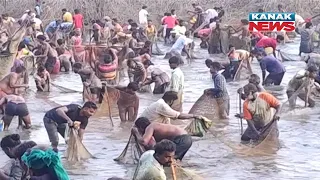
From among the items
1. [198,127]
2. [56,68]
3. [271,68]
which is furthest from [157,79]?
[198,127]

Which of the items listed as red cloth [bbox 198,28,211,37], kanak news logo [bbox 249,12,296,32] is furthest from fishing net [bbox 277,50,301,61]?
red cloth [bbox 198,28,211,37]

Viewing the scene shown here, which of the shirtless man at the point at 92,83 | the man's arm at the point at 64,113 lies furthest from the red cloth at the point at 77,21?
the man's arm at the point at 64,113

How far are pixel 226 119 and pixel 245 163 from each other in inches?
136

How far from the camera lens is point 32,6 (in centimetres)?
3512

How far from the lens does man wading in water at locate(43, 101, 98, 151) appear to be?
12.0 meters

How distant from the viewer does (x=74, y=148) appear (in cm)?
1262

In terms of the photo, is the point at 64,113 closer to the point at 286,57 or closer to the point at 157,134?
the point at 157,134

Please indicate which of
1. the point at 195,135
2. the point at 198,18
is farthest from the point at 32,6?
the point at 195,135

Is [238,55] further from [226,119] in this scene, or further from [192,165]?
[192,165]

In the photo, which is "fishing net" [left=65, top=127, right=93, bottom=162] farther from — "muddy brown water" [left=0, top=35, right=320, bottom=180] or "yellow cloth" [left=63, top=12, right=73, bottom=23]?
"yellow cloth" [left=63, top=12, right=73, bottom=23]

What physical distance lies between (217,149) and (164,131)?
104 inches

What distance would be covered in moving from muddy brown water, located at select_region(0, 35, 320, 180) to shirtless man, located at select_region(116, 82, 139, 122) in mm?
190

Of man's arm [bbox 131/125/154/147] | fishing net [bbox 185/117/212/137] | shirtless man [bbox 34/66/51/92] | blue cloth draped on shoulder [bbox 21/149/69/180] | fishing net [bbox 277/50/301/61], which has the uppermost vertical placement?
blue cloth draped on shoulder [bbox 21/149/69/180]

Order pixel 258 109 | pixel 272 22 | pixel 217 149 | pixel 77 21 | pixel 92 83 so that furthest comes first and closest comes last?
pixel 77 21 < pixel 272 22 < pixel 92 83 < pixel 217 149 < pixel 258 109
